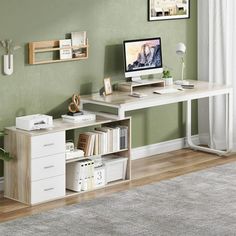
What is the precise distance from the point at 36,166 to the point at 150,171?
4.57ft

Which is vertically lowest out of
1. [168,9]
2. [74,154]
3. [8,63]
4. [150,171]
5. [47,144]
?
[150,171]

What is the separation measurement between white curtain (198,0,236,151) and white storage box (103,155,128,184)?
149cm

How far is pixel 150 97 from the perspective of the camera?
6.42 m

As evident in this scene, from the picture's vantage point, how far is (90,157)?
20.2ft

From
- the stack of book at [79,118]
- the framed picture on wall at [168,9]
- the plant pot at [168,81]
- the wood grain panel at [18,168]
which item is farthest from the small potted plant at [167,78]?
the wood grain panel at [18,168]

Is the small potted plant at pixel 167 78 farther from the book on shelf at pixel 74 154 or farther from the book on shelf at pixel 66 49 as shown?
the book on shelf at pixel 74 154

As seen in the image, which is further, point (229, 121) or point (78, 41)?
point (229, 121)

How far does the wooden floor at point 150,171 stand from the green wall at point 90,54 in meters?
0.27

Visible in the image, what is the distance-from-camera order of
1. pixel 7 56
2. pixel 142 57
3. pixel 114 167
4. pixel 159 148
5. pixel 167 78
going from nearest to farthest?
1. pixel 7 56
2. pixel 114 167
3. pixel 142 57
4. pixel 167 78
5. pixel 159 148

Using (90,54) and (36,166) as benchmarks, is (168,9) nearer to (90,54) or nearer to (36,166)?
(90,54)

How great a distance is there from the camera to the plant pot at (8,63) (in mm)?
5887

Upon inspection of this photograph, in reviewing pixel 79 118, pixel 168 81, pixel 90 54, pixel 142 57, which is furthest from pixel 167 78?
pixel 79 118

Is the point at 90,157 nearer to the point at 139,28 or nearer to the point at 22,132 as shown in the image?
the point at 22,132

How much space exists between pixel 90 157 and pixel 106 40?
1.17m
